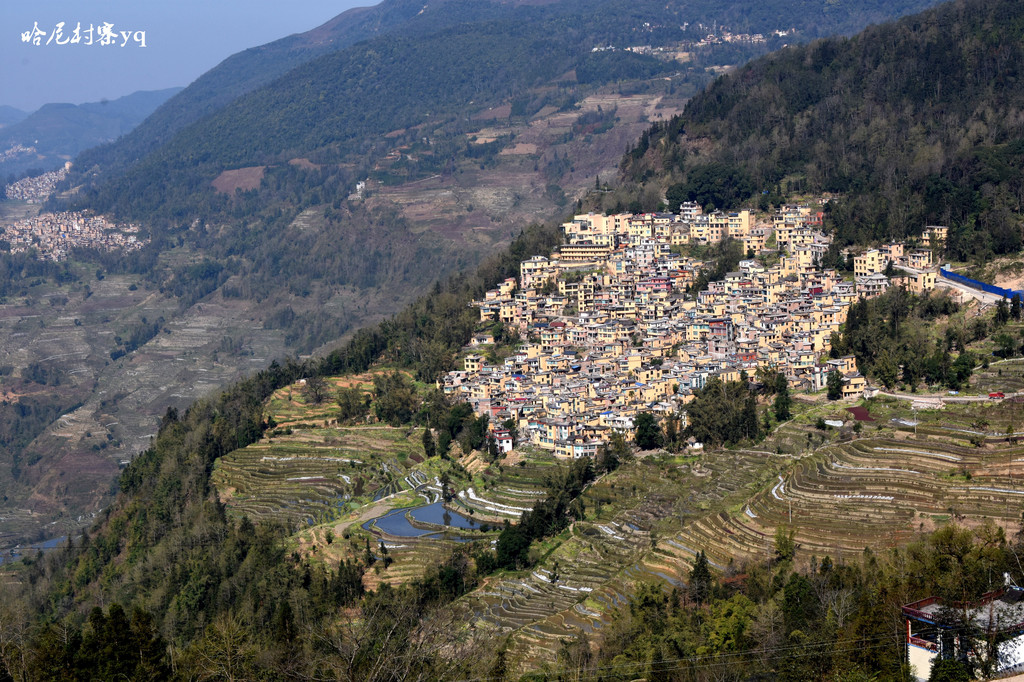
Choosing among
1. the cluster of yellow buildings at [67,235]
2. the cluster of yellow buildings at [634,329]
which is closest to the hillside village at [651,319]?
the cluster of yellow buildings at [634,329]

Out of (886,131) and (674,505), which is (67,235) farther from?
(674,505)

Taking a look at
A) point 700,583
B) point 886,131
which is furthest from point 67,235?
point 700,583

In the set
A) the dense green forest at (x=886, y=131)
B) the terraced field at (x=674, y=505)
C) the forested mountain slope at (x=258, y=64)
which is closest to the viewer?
the terraced field at (x=674, y=505)

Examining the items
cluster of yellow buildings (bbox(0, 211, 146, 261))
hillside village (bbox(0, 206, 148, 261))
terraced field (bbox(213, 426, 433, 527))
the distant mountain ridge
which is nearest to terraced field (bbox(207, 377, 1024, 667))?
terraced field (bbox(213, 426, 433, 527))

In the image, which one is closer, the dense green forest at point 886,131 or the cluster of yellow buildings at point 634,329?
the cluster of yellow buildings at point 634,329

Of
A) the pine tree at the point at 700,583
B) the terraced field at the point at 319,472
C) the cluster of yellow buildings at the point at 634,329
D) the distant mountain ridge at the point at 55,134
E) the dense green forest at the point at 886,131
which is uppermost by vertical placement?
the distant mountain ridge at the point at 55,134

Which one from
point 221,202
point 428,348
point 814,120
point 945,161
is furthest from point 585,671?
point 221,202

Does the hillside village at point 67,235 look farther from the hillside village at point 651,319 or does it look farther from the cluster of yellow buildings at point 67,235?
the hillside village at point 651,319

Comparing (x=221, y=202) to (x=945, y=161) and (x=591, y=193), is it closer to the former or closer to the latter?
(x=591, y=193)
